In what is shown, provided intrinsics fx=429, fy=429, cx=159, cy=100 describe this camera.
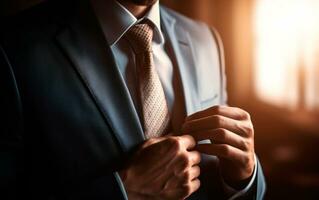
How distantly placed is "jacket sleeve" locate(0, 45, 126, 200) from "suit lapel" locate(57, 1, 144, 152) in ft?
0.22

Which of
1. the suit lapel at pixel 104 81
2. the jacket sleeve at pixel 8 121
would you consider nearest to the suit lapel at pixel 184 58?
the suit lapel at pixel 104 81

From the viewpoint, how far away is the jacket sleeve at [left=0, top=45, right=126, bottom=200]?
0.64 m

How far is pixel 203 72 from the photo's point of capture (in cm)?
88

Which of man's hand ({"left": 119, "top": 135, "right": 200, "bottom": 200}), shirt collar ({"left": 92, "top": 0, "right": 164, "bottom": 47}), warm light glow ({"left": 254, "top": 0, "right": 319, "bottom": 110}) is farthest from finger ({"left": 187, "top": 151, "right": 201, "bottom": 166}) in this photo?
warm light glow ({"left": 254, "top": 0, "right": 319, "bottom": 110})

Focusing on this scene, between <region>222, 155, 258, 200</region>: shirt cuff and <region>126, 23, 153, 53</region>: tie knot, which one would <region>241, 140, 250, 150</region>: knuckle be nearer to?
<region>222, 155, 258, 200</region>: shirt cuff

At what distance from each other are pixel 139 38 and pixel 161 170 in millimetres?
233

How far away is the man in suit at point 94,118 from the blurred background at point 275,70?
2.22 ft

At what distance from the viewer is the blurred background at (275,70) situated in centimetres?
140

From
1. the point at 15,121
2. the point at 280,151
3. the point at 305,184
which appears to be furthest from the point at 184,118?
the point at 280,151

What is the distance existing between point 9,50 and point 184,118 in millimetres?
320

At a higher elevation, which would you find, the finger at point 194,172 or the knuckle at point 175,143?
the knuckle at point 175,143

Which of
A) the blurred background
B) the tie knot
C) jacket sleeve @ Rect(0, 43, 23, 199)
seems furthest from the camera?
the blurred background

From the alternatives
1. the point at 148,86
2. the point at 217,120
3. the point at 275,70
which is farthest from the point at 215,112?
the point at 275,70

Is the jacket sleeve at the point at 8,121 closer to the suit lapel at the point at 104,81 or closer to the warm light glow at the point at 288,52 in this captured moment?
the suit lapel at the point at 104,81
